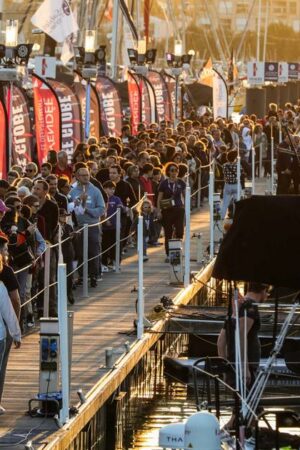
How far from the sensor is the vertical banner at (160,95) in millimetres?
51891

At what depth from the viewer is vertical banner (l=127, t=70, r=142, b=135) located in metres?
46.4

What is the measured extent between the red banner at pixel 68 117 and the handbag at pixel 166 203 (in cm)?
575

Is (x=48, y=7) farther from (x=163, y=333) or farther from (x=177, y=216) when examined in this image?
(x=163, y=333)

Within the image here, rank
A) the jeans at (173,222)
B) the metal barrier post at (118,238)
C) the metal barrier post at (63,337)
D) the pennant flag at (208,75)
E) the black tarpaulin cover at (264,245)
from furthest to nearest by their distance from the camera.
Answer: the pennant flag at (208,75) < the jeans at (173,222) < the metal barrier post at (118,238) < the metal barrier post at (63,337) < the black tarpaulin cover at (264,245)

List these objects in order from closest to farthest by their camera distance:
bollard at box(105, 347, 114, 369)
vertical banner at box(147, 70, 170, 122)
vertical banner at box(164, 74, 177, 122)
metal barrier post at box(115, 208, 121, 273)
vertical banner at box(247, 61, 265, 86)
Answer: bollard at box(105, 347, 114, 369) < metal barrier post at box(115, 208, 121, 273) < vertical banner at box(147, 70, 170, 122) < vertical banner at box(164, 74, 177, 122) < vertical banner at box(247, 61, 265, 86)

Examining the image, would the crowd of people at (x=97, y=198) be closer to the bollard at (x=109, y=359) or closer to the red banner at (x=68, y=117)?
the red banner at (x=68, y=117)

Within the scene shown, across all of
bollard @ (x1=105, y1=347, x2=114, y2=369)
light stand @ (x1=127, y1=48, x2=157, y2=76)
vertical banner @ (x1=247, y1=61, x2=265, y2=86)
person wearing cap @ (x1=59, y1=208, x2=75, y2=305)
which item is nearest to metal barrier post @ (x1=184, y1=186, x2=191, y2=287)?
person wearing cap @ (x1=59, y1=208, x2=75, y2=305)

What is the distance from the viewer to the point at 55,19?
38.8 m

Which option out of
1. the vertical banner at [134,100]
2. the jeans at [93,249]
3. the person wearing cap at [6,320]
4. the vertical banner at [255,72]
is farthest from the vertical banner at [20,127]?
the vertical banner at [255,72]

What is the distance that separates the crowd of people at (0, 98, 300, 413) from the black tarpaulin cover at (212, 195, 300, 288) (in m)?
2.39

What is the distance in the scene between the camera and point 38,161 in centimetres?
3136

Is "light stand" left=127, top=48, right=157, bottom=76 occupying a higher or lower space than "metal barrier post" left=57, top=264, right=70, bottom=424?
higher

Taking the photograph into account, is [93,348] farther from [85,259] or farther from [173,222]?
[173,222]

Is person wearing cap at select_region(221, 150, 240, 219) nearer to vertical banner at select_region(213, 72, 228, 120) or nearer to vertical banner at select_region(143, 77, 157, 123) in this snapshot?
vertical banner at select_region(143, 77, 157, 123)
